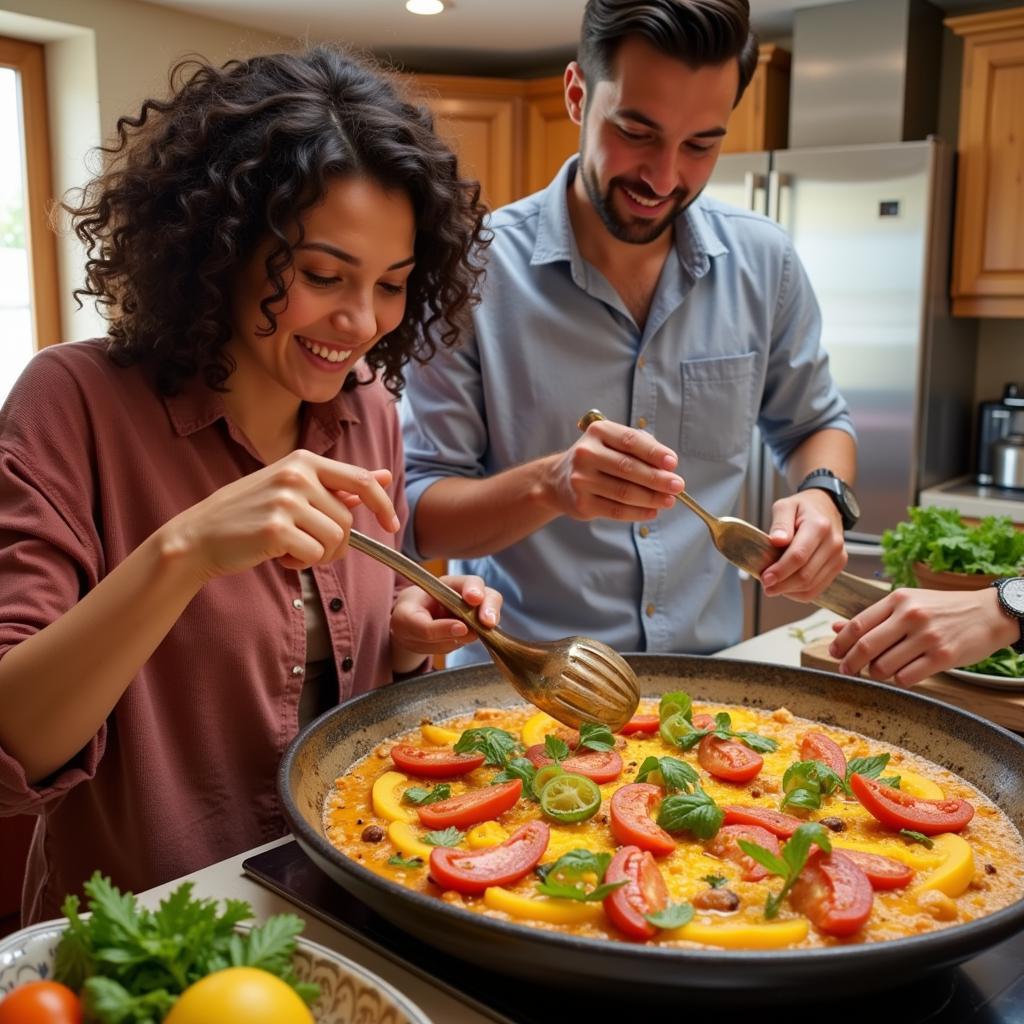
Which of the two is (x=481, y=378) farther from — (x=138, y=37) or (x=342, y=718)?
(x=138, y=37)

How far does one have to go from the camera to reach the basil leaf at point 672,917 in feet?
3.20

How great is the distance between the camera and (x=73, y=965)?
2.60 feet

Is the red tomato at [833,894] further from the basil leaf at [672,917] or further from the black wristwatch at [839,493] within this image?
the black wristwatch at [839,493]

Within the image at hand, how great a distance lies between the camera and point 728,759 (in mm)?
1385

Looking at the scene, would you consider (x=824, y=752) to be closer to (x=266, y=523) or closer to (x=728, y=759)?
(x=728, y=759)

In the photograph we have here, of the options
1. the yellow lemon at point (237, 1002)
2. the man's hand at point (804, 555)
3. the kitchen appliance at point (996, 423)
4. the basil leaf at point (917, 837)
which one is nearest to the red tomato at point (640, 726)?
the man's hand at point (804, 555)

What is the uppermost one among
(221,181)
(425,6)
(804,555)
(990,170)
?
(425,6)

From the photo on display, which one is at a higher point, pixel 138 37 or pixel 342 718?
pixel 138 37

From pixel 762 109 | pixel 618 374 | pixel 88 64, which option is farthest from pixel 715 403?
pixel 88 64

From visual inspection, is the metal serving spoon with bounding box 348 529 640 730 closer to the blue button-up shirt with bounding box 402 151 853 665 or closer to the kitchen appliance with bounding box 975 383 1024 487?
the blue button-up shirt with bounding box 402 151 853 665

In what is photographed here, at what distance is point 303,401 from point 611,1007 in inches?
39.0

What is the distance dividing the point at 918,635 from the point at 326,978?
1.05 m

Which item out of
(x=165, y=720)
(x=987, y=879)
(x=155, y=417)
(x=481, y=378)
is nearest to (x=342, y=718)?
(x=165, y=720)

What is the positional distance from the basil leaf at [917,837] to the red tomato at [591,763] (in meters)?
0.34
